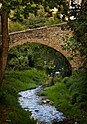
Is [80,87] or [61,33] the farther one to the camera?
[61,33]

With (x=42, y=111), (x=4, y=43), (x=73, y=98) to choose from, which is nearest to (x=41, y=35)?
(x=73, y=98)

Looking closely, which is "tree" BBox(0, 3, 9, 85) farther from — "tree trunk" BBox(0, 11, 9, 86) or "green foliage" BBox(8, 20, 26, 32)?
"green foliage" BBox(8, 20, 26, 32)

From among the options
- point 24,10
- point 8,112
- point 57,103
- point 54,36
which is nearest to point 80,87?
point 57,103

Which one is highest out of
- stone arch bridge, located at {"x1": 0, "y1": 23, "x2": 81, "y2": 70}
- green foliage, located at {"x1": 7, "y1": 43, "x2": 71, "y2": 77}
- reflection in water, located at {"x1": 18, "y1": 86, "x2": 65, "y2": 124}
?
stone arch bridge, located at {"x1": 0, "y1": 23, "x2": 81, "y2": 70}

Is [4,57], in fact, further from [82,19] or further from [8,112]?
[82,19]

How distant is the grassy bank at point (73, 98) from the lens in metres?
15.4

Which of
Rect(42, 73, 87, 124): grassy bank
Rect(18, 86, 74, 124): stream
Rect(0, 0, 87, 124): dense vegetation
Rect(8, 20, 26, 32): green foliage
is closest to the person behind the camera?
Rect(0, 0, 87, 124): dense vegetation

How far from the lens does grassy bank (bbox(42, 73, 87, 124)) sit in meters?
15.4

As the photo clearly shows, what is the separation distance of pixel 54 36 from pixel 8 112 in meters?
16.9

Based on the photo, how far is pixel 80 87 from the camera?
18.6 meters

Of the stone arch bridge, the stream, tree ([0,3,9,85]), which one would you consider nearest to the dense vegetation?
tree ([0,3,9,85])

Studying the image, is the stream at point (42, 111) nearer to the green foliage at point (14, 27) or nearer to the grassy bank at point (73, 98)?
the grassy bank at point (73, 98)

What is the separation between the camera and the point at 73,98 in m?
17.6

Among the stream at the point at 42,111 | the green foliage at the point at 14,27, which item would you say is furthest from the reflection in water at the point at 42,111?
the green foliage at the point at 14,27
